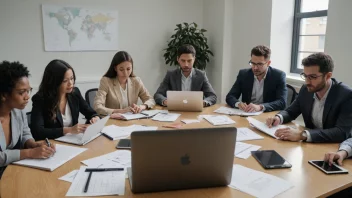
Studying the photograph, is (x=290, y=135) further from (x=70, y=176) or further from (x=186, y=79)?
(x=186, y=79)

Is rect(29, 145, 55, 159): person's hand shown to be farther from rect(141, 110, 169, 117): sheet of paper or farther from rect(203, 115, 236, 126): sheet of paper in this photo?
rect(203, 115, 236, 126): sheet of paper

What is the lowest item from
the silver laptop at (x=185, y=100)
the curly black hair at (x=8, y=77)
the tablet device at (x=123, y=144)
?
the tablet device at (x=123, y=144)

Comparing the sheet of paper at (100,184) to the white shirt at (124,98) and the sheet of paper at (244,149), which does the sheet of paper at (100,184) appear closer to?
the sheet of paper at (244,149)

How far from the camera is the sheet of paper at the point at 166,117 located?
2193 millimetres

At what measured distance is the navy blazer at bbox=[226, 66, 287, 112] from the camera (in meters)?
2.59

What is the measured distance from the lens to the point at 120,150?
1542mm

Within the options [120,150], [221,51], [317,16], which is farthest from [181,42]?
[120,150]

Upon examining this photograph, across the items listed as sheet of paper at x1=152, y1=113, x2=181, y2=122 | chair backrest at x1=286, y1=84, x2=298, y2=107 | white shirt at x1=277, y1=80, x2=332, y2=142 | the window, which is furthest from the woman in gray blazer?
the window

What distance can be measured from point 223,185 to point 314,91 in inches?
42.2

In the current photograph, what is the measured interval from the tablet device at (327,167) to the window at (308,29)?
2.44 m

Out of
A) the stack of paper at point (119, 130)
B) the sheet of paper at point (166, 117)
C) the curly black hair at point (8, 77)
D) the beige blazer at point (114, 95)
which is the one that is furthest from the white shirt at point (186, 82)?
Answer: the curly black hair at point (8, 77)

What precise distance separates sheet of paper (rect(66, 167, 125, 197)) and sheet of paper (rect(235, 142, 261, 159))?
62 centimetres

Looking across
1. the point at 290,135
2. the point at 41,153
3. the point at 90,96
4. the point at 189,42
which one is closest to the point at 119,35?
the point at 189,42

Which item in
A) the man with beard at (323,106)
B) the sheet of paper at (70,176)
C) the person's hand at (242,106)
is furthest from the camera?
the person's hand at (242,106)
